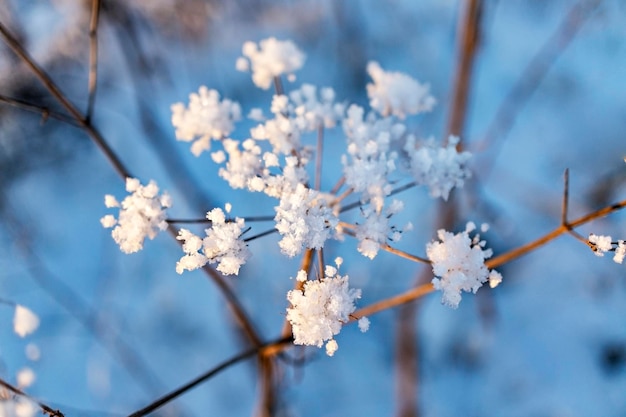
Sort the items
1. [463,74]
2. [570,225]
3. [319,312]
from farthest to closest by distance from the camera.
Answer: [463,74] < [570,225] < [319,312]

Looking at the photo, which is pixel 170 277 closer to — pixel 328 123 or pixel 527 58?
pixel 328 123

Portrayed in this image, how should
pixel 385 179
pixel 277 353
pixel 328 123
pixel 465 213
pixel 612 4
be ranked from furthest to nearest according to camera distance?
pixel 465 213, pixel 612 4, pixel 277 353, pixel 328 123, pixel 385 179

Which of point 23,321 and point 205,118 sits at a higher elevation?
point 205,118

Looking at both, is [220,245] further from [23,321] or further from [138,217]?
[23,321]

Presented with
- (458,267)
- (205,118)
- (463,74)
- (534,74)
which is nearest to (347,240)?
(463,74)

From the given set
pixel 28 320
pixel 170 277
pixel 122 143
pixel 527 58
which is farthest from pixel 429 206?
pixel 28 320

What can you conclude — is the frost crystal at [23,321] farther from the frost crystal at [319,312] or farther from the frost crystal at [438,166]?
the frost crystal at [438,166]

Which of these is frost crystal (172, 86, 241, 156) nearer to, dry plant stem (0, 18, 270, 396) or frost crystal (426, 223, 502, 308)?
dry plant stem (0, 18, 270, 396)
